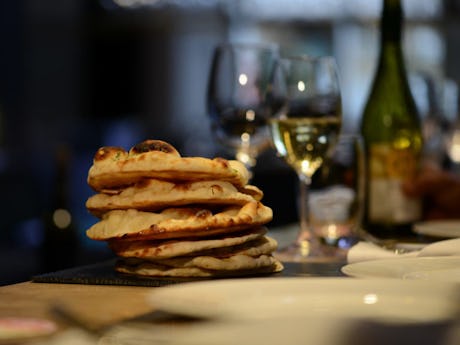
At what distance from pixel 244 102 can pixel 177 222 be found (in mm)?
609

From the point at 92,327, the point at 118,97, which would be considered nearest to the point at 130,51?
the point at 118,97

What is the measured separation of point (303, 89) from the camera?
1297 mm

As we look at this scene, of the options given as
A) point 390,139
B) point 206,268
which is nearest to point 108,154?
point 206,268

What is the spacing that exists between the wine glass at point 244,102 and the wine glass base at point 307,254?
0.75 feet

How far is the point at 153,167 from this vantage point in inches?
33.9

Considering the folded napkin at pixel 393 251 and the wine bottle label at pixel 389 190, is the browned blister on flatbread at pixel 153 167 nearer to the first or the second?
the folded napkin at pixel 393 251

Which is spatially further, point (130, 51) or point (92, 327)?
point (130, 51)

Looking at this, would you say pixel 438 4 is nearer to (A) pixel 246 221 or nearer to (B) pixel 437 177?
(B) pixel 437 177

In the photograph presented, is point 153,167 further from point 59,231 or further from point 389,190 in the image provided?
point 59,231

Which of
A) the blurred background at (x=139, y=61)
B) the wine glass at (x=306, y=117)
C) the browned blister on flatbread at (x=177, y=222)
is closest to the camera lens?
the browned blister on flatbread at (x=177, y=222)

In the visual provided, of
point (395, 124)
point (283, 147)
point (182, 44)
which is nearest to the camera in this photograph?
point (283, 147)

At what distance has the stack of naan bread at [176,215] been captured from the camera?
0.85 meters

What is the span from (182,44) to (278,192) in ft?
13.4

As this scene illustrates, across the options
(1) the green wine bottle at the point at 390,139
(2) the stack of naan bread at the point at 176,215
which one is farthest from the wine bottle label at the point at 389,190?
(2) the stack of naan bread at the point at 176,215
